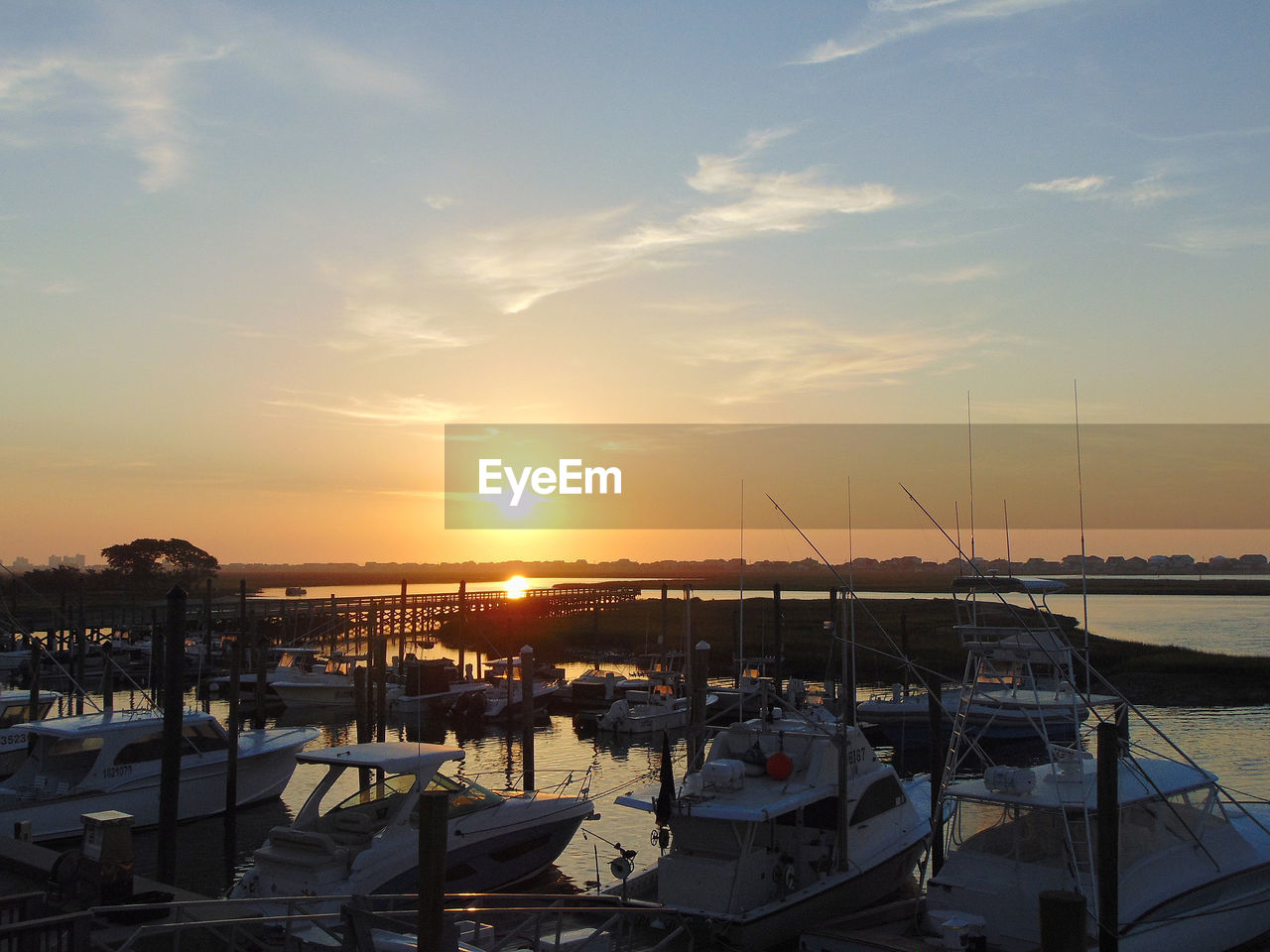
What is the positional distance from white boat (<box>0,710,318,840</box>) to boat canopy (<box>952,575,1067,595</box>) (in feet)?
53.4

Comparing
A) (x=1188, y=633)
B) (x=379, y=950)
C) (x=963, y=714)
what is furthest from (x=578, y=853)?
(x=1188, y=633)

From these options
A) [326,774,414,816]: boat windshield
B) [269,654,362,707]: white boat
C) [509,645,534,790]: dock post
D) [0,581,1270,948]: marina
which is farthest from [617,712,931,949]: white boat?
[269,654,362,707]: white boat

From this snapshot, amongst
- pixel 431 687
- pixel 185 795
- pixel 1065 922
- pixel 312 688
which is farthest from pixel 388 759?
pixel 312 688

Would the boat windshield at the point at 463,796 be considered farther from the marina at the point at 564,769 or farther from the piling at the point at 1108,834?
the piling at the point at 1108,834

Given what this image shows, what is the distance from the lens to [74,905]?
1141 cm

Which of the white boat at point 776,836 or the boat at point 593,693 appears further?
the boat at point 593,693

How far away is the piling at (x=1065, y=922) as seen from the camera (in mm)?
8891

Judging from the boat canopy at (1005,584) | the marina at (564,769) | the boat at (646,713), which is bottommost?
the marina at (564,769)

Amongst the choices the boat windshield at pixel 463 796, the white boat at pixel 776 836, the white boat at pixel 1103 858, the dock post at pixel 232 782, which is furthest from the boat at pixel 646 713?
the white boat at pixel 1103 858

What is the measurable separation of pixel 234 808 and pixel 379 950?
46.4ft

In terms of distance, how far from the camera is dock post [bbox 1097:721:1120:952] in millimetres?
11648

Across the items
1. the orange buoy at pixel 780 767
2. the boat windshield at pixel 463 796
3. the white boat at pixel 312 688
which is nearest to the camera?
the orange buoy at pixel 780 767

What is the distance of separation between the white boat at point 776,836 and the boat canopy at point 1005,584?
293cm

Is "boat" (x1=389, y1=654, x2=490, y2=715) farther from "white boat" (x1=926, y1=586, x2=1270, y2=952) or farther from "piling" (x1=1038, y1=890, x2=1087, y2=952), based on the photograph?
"piling" (x1=1038, y1=890, x2=1087, y2=952)
